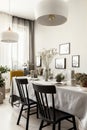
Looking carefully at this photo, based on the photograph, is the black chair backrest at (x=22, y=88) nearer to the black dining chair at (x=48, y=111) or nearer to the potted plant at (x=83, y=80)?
the black dining chair at (x=48, y=111)

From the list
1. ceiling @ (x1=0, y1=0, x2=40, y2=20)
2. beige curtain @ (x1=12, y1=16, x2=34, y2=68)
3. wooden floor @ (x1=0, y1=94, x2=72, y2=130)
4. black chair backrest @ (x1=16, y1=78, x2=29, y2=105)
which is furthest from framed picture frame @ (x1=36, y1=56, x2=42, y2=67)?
black chair backrest @ (x1=16, y1=78, x2=29, y2=105)

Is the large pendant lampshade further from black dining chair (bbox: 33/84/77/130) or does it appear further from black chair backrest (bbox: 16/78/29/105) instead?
black chair backrest (bbox: 16/78/29/105)

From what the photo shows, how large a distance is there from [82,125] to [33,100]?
47.0 inches

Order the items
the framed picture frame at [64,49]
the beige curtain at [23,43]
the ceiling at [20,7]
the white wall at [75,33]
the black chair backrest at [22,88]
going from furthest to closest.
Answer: the beige curtain at [23,43], the framed picture frame at [64,49], the ceiling at [20,7], the white wall at [75,33], the black chair backrest at [22,88]

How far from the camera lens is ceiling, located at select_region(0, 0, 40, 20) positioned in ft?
15.4

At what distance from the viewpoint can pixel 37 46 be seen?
633 cm

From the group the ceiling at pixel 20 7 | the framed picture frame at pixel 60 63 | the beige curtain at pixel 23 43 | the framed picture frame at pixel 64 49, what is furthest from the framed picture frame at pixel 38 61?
the ceiling at pixel 20 7

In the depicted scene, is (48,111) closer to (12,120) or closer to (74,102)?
(74,102)

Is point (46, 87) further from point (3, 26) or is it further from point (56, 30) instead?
point (3, 26)

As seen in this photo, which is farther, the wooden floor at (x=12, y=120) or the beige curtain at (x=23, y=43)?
the beige curtain at (x=23, y=43)

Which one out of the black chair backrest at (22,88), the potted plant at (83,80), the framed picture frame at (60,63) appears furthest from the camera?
the framed picture frame at (60,63)

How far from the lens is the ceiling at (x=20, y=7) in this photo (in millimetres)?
4700

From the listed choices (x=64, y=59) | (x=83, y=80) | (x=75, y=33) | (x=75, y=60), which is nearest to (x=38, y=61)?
(x=64, y=59)

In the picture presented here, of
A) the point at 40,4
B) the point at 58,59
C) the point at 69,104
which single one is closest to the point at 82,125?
the point at 69,104
